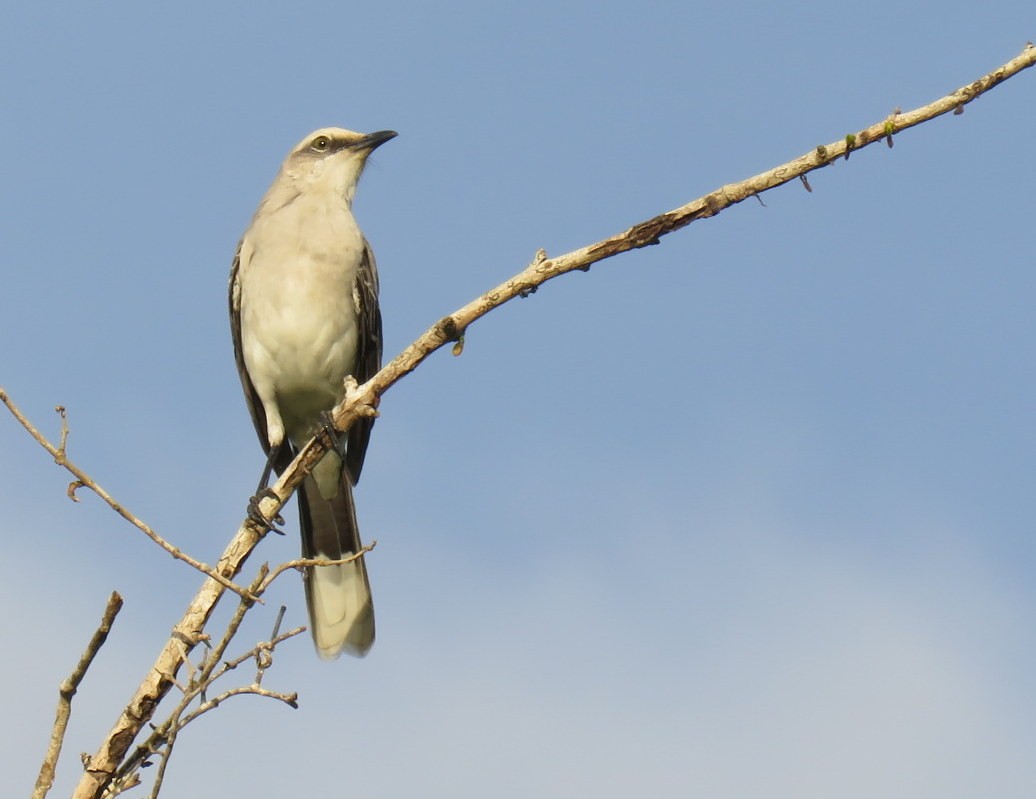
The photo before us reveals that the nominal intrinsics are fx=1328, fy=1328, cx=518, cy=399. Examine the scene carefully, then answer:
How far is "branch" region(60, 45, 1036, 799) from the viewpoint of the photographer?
4023mm

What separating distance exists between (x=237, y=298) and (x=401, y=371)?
10.5 feet

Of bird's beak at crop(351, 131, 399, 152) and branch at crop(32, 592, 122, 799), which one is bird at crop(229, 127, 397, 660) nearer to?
bird's beak at crop(351, 131, 399, 152)

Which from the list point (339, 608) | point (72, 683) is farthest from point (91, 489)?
point (339, 608)

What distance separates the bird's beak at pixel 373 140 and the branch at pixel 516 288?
11.1ft

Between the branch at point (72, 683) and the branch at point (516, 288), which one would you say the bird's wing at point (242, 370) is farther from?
the branch at point (72, 683)

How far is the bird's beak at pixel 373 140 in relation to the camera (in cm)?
787

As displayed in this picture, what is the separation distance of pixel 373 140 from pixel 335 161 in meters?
0.26

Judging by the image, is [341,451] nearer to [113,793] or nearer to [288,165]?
[288,165]

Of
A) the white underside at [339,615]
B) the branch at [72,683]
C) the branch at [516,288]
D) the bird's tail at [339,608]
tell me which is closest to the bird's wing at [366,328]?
the bird's tail at [339,608]

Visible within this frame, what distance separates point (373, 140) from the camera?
7.89 meters

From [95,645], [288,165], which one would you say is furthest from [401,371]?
[288,165]

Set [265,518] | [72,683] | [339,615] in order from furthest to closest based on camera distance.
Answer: [339,615]
[265,518]
[72,683]

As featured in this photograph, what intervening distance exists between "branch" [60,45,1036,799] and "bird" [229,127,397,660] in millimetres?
2226

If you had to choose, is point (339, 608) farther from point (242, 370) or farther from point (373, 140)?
point (373, 140)
